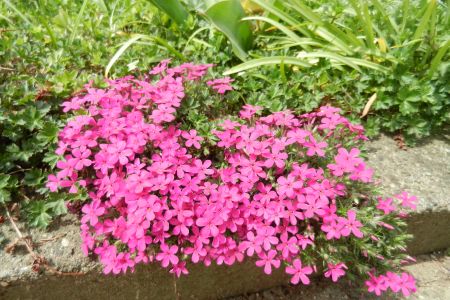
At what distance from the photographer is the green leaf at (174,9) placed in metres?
2.69

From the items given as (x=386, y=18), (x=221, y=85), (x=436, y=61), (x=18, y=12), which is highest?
(x=18, y=12)

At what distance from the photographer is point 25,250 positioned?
179 centimetres

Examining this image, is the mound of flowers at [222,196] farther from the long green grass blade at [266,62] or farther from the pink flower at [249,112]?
the long green grass blade at [266,62]

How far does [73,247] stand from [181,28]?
5.34 ft

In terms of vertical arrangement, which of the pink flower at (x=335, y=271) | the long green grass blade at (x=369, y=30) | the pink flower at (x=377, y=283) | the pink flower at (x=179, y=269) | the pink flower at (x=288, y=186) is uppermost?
the long green grass blade at (x=369, y=30)

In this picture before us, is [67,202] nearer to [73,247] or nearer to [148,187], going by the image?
[73,247]

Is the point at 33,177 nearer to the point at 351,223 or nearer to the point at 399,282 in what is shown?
the point at 351,223

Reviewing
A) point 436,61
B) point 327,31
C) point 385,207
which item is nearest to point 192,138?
point 385,207

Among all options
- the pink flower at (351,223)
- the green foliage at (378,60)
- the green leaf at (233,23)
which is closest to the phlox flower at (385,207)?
the pink flower at (351,223)

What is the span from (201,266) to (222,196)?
1.46ft

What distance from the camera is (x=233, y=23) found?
100 inches

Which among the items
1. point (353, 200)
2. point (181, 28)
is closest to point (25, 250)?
point (353, 200)

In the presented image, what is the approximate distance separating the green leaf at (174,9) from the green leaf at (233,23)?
0.38 m

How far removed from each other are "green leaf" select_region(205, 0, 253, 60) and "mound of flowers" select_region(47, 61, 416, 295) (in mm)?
736
